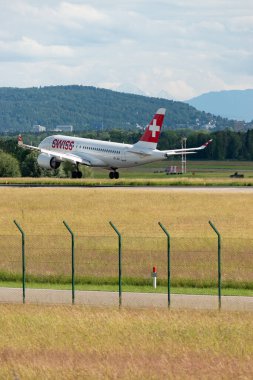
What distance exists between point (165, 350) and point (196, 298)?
39.1ft

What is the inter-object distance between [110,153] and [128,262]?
75468mm

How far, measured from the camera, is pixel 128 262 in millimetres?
48969

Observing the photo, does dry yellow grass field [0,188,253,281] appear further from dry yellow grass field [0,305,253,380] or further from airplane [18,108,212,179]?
airplane [18,108,212,179]

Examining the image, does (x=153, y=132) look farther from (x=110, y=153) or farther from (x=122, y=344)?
(x=122, y=344)

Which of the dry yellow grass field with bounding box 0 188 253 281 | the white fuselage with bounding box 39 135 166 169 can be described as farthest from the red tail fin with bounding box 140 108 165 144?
the dry yellow grass field with bounding box 0 188 253 281

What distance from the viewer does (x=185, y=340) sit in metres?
29.2

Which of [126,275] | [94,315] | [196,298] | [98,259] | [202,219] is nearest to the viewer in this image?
[94,315]

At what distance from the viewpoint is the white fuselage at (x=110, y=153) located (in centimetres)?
12294

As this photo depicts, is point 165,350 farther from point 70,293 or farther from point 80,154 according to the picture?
point 80,154

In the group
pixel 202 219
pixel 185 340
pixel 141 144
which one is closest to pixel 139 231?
pixel 202 219

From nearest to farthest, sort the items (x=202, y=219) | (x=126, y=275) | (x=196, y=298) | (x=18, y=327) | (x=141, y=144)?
(x=18, y=327) → (x=196, y=298) → (x=126, y=275) → (x=202, y=219) → (x=141, y=144)

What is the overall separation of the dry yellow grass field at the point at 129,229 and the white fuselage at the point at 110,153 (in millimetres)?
21388

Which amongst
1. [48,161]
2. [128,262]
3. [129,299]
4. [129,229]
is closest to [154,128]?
[48,161]

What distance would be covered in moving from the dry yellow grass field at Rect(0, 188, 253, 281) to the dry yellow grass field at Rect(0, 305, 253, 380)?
786 centimetres
